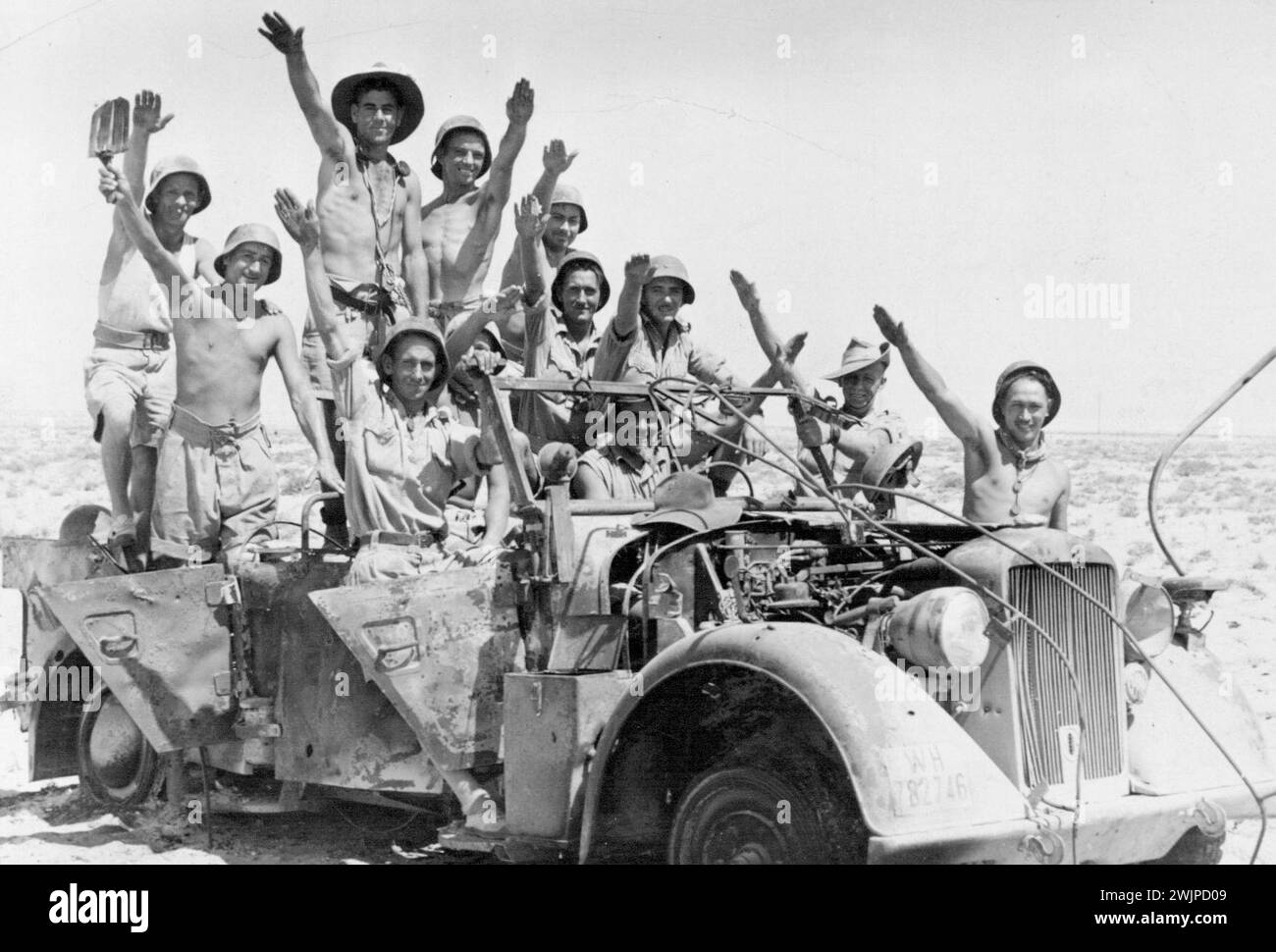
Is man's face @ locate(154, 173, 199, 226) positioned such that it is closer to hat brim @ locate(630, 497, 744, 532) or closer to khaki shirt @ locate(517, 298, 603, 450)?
khaki shirt @ locate(517, 298, 603, 450)

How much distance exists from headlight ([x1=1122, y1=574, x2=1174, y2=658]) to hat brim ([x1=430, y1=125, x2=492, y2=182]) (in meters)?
4.87

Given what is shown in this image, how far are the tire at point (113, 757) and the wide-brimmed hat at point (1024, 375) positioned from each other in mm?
4527

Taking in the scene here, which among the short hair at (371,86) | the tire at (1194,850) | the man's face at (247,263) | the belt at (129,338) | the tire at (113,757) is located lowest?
the tire at (113,757)

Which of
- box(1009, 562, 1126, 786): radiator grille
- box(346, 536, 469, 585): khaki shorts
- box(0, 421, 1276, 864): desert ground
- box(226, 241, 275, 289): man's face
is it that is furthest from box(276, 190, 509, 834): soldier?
box(1009, 562, 1126, 786): radiator grille

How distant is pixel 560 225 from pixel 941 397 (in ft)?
11.1

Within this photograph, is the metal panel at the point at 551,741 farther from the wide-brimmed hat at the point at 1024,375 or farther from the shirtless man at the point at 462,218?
the shirtless man at the point at 462,218

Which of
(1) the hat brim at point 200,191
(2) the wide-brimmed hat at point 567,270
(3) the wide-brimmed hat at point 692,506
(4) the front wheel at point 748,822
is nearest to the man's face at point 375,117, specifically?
(1) the hat brim at point 200,191

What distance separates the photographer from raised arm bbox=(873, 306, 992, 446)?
7098mm

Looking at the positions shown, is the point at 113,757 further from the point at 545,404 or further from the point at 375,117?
the point at 375,117

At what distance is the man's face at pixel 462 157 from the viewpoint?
9.16m

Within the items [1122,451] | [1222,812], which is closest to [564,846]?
[1222,812]

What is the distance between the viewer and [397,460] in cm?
688

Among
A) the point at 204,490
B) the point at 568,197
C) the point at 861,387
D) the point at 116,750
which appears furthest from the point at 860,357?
the point at 116,750
